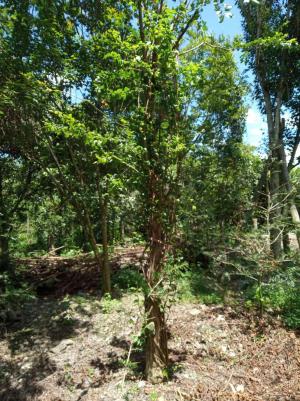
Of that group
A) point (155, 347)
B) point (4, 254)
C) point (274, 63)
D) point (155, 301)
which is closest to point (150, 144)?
point (155, 301)

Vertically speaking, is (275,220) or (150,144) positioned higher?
(150,144)

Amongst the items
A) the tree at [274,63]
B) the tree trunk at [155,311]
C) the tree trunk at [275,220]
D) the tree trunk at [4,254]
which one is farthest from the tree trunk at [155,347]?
the tree at [274,63]

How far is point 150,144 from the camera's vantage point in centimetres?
318

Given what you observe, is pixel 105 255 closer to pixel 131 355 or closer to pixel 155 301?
pixel 131 355

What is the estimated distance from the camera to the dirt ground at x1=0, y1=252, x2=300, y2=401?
11.6 feet

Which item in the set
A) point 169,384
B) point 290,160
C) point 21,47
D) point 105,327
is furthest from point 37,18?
point 290,160

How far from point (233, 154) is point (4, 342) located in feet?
18.9

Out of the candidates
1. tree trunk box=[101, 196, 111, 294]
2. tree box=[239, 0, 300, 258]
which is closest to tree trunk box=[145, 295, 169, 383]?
tree trunk box=[101, 196, 111, 294]

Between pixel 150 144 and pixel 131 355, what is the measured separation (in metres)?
2.57

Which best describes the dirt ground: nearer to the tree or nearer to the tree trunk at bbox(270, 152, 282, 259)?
the tree trunk at bbox(270, 152, 282, 259)

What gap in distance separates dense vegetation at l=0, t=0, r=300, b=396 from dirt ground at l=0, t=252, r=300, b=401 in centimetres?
25

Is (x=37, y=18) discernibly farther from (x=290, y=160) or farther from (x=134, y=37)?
(x=290, y=160)

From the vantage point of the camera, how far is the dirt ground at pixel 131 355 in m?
3.53

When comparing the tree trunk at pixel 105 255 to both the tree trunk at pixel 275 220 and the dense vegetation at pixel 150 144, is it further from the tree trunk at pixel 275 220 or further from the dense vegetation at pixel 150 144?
the tree trunk at pixel 275 220
